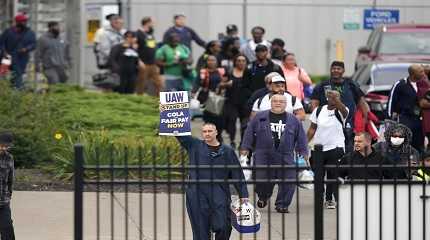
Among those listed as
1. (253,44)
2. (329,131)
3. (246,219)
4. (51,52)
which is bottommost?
(246,219)

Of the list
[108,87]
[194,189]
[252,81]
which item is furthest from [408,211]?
[108,87]

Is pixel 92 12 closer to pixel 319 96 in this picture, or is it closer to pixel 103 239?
pixel 319 96

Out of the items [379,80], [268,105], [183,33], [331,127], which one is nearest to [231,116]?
[379,80]

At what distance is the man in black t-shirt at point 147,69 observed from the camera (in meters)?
25.4

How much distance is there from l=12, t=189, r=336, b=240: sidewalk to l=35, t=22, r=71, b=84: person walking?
1111 centimetres

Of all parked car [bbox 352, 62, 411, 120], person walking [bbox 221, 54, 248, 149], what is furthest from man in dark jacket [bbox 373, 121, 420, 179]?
parked car [bbox 352, 62, 411, 120]

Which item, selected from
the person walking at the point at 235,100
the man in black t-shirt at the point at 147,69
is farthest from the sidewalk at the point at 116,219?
the man in black t-shirt at the point at 147,69

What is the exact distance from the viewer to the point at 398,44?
2362 centimetres

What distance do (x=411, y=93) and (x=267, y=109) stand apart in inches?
116

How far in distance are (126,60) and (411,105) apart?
902 centimetres

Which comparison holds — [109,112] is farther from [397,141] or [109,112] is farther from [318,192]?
[318,192]

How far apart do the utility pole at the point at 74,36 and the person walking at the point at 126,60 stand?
4.20ft

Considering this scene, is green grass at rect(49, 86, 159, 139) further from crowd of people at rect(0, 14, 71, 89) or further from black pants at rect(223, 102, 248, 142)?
crowd of people at rect(0, 14, 71, 89)

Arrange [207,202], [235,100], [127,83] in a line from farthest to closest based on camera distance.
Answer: [127,83]
[235,100]
[207,202]
